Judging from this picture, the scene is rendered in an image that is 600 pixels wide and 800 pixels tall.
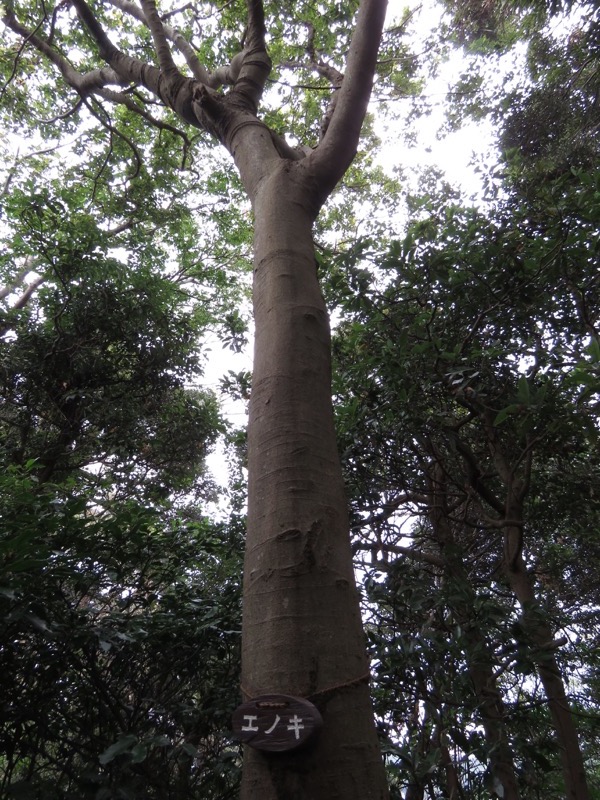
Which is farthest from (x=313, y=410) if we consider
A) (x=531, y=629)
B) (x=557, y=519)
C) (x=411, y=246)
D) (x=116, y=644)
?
(x=557, y=519)

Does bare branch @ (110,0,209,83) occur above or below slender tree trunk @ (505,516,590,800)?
above

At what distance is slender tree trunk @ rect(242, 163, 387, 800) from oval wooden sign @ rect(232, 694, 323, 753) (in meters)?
0.04

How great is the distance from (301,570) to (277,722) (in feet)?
1.09

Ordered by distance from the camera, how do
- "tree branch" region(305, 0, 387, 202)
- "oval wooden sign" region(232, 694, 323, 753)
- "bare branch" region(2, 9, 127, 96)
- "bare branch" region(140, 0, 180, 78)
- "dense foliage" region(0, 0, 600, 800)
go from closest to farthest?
"oval wooden sign" region(232, 694, 323, 753)
"dense foliage" region(0, 0, 600, 800)
"tree branch" region(305, 0, 387, 202)
"bare branch" region(140, 0, 180, 78)
"bare branch" region(2, 9, 127, 96)

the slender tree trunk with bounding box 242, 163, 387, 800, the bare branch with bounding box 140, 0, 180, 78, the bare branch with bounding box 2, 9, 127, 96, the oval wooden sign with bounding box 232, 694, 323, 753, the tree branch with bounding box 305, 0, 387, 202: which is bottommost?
the oval wooden sign with bounding box 232, 694, 323, 753

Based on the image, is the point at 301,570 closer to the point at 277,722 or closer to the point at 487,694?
the point at 277,722

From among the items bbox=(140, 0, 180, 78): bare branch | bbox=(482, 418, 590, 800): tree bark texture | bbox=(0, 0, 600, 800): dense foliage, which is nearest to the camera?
bbox=(0, 0, 600, 800): dense foliage

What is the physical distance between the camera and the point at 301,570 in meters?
1.28

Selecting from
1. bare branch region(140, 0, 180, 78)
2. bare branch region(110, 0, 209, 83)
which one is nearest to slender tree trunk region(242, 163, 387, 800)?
bare branch region(140, 0, 180, 78)

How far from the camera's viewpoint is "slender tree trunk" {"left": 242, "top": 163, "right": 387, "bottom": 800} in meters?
1.04

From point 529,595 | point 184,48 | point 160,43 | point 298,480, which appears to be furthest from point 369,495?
point 184,48

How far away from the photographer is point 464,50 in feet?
30.8

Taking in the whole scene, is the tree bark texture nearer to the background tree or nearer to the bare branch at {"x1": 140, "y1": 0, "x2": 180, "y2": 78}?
the background tree

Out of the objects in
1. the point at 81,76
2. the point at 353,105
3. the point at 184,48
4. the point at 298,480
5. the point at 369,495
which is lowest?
the point at 298,480
